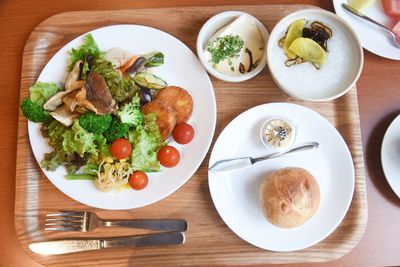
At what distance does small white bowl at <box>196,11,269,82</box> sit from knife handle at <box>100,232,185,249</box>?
769 mm

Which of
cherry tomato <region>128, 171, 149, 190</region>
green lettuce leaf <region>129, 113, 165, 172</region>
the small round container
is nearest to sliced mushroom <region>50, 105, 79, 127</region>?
green lettuce leaf <region>129, 113, 165, 172</region>

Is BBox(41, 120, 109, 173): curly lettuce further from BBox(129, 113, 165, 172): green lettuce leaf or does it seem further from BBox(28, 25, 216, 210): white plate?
BBox(129, 113, 165, 172): green lettuce leaf

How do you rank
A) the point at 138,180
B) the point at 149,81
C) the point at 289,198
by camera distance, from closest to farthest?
the point at 289,198
the point at 138,180
the point at 149,81

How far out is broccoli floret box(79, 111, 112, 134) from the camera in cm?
178

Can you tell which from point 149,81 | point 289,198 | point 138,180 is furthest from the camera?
point 149,81

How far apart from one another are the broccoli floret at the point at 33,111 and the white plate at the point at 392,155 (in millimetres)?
1593

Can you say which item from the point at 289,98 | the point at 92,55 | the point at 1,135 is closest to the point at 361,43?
the point at 289,98

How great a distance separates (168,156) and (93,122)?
373mm

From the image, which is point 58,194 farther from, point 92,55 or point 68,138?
point 92,55

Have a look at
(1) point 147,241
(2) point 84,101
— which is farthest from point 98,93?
(1) point 147,241

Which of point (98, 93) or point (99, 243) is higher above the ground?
point (98, 93)

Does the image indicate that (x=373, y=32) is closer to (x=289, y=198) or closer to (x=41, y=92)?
(x=289, y=198)

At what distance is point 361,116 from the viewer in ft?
6.49

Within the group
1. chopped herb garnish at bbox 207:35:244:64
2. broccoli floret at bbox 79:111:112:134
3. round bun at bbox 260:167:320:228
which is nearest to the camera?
round bun at bbox 260:167:320:228
